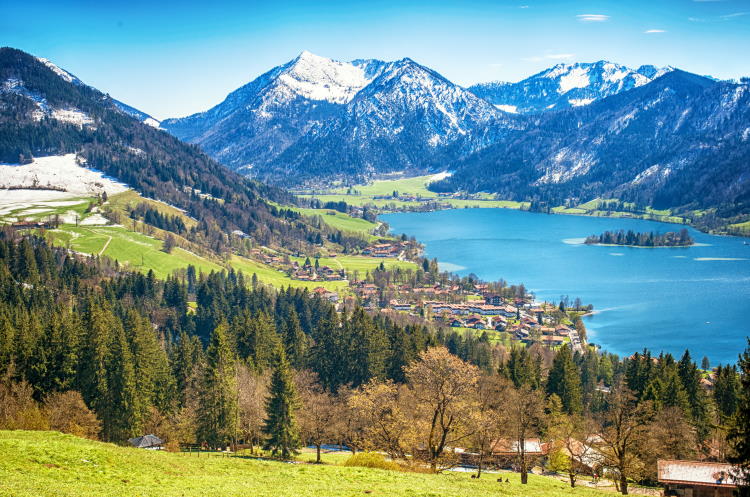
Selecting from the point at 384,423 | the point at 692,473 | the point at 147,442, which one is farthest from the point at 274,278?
the point at 692,473

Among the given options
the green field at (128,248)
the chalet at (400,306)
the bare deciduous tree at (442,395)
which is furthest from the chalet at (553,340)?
the green field at (128,248)

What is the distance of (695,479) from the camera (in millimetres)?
43469

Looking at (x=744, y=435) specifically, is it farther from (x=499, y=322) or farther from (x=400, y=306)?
(x=400, y=306)

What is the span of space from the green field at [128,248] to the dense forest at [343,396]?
6825 centimetres

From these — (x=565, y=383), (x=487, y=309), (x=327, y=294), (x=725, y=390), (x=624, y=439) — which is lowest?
(x=487, y=309)

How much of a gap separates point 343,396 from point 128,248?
12337 cm

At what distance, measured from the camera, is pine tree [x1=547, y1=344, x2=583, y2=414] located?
242 feet

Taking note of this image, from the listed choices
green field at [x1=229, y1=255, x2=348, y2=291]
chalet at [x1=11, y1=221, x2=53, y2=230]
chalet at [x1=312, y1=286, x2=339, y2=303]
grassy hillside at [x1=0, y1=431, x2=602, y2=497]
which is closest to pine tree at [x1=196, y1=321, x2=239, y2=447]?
grassy hillside at [x1=0, y1=431, x2=602, y2=497]

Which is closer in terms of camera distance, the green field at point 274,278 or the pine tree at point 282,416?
the pine tree at point 282,416

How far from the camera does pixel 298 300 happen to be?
135 metres

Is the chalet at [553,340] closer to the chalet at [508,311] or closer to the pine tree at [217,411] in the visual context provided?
the chalet at [508,311]

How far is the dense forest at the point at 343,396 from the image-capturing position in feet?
149

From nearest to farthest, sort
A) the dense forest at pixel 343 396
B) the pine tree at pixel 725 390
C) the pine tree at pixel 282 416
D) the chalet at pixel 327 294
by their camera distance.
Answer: the dense forest at pixel 343 396
the pine tree at pixel 282 416
the pine tree at pixel 725 390
the chalet at pixel 327 294

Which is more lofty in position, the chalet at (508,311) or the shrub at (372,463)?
the shrub at (372,463)
